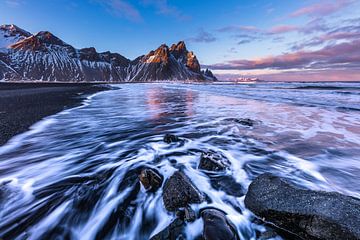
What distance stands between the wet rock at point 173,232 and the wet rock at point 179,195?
0.34 metres

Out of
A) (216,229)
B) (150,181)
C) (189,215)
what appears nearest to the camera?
(216,229)

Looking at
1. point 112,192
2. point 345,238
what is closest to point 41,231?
point 112,192

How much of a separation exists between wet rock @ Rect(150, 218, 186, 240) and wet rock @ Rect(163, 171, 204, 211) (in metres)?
0.34

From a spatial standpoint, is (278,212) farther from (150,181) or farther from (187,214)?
(150,181)

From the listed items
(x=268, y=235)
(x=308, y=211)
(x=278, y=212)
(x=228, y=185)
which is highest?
(x=308, y=211)

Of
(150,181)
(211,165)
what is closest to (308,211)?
(211,165)

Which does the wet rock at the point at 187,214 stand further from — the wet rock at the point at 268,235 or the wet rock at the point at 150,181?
the wet rock at the point at 268,235

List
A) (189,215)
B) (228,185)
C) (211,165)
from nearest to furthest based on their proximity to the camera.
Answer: (189,215) → (228,185) → (211,165)

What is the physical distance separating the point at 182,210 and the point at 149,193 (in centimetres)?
76

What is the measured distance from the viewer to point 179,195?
292 cm

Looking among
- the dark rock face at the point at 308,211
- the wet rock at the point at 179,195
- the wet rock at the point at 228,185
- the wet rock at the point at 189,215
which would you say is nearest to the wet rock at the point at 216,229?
the wet rock at the point at 189,215

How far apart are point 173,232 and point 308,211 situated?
1.60 m

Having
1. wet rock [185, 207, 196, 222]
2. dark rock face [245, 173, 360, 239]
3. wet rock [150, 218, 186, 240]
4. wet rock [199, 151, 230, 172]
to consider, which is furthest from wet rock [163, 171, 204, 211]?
wet rock [199, 151, 230, 172]

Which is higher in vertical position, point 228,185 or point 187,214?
point 187,214
